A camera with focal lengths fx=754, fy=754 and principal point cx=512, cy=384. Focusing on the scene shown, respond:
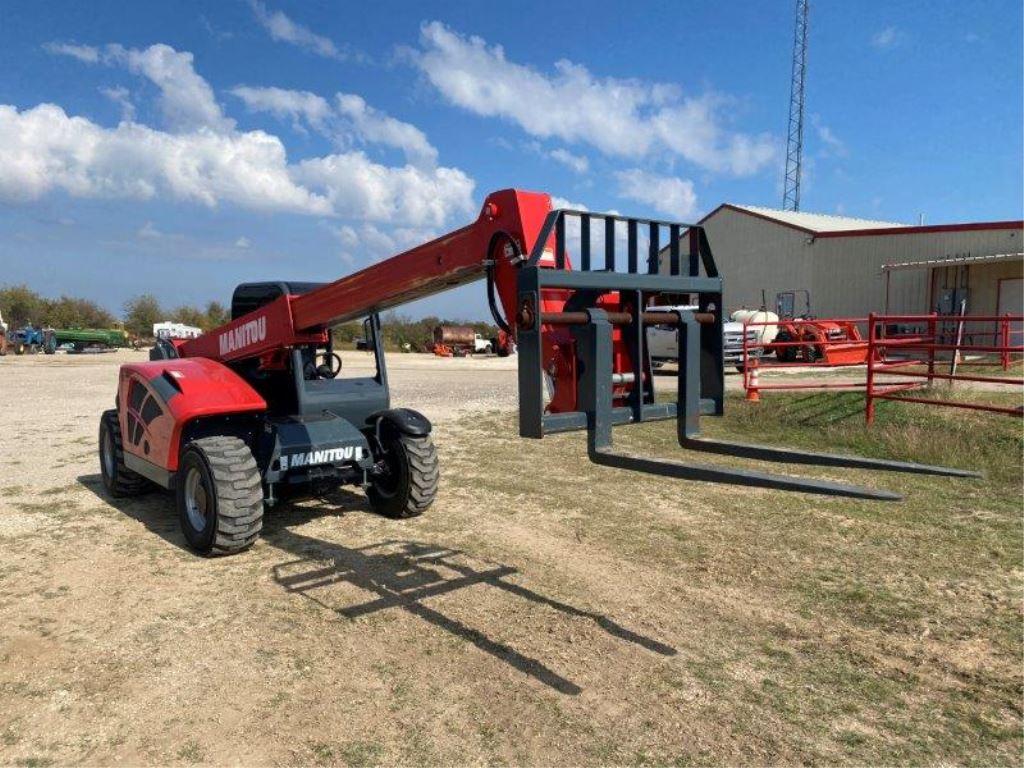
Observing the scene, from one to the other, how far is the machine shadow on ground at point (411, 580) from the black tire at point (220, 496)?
44cm

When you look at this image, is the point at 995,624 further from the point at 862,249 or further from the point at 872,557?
the point at 862,249

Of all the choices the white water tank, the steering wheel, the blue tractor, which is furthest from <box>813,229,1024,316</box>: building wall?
the blue tractor

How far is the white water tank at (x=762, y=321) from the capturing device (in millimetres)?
23216

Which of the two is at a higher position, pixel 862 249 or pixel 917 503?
pixel 862 249

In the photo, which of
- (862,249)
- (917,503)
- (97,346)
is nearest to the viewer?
(917,503)

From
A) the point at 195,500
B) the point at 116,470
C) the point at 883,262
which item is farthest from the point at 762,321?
the point at 195,500

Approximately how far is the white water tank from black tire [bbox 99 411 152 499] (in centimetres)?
1700

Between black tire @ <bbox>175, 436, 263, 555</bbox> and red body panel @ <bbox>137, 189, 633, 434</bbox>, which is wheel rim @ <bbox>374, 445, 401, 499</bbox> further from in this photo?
black tire @ <bbox>175, 436, 263, 555</bbox>

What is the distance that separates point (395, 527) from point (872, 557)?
392cm

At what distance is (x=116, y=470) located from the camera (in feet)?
25.1

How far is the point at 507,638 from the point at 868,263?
99.8 ft

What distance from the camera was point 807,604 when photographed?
192 inches

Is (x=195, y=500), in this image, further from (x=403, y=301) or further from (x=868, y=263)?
(x=868, y=263)

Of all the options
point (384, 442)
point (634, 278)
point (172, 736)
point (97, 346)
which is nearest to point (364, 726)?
point (172, 736)
